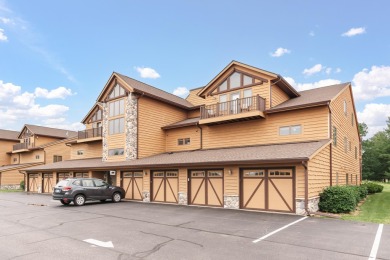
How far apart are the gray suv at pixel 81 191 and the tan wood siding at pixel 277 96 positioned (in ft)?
41.7

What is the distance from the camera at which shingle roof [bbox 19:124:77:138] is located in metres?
43.1

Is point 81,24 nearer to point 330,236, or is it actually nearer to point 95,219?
point 95,219

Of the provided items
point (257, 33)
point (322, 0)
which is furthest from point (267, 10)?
point (322, 0)

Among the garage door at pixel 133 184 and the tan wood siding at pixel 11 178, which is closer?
the garage door at pixel 133 184

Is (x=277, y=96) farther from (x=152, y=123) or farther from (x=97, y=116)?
(x=97, y=116)

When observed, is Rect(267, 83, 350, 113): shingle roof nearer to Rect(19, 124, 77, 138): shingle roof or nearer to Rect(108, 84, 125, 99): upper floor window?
Rect(108, 84, 125, 99): upper floor window

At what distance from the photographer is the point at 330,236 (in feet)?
29.3

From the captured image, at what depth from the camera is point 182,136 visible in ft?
76.7

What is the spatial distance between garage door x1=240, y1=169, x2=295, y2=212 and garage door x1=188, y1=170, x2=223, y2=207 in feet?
5.34

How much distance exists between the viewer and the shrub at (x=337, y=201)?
1348 centimetres

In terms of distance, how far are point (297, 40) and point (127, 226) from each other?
68.1ft

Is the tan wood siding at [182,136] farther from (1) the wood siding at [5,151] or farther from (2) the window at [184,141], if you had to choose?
(1) the wood siding at [5,151]

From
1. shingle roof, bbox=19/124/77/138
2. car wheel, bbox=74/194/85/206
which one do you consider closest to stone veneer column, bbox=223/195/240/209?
car wheel, bbox=74/194/85/206

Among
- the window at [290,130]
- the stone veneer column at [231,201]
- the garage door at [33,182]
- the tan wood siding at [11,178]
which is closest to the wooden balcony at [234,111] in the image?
the window at [290,130]
